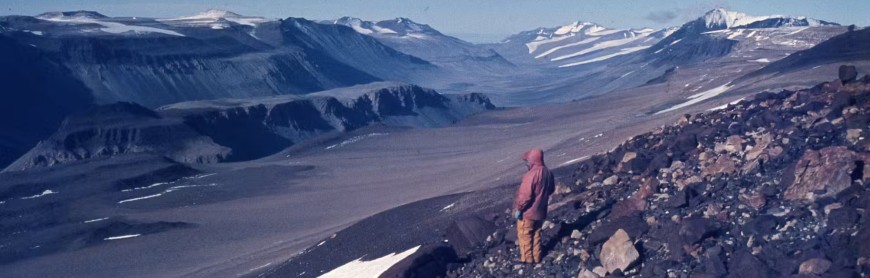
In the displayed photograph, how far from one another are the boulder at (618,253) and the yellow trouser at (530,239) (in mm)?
748

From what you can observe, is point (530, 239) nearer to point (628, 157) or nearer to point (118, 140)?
point (628, 157)

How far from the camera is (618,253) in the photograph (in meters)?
7.99

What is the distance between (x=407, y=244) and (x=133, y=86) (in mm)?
67601

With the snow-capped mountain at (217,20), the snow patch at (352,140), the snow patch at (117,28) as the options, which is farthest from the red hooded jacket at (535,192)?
the snow-capped mountain at (217,20)

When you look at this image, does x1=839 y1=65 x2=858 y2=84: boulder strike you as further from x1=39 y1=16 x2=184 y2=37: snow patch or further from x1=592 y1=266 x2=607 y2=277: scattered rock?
x1=39 y1=16 x2=184 y2=37: snow patch

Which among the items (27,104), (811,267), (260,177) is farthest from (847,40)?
(27,104)

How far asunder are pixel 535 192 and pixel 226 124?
50087mm

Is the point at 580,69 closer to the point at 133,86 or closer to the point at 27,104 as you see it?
the point at 133,86

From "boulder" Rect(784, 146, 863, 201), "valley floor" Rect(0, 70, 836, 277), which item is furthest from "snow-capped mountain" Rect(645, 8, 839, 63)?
"boulder" Rect(784, 146, 863, 201)

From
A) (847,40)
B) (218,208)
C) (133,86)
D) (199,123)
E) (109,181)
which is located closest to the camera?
(218,208)

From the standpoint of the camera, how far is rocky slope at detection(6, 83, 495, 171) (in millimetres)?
48906

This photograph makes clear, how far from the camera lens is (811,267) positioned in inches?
262

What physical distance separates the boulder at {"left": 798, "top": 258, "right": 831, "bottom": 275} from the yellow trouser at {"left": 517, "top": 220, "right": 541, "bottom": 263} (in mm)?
2656

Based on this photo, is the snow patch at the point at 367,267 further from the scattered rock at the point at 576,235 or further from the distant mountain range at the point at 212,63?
the distant mountain range at the point at 212,63
